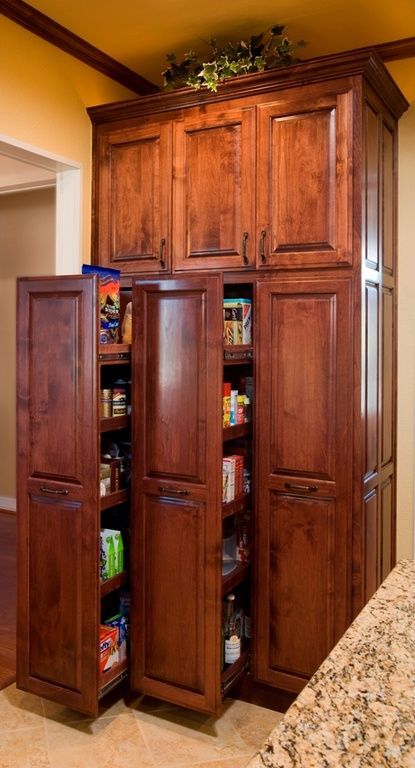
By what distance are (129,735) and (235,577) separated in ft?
2.31

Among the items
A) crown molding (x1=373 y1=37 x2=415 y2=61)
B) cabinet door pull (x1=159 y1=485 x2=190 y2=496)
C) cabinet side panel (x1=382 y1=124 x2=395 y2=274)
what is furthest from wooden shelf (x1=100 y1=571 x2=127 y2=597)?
crown molding (x1=373 y1=37 x2=415 y2=61)

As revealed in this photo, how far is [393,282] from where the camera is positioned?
280 cm

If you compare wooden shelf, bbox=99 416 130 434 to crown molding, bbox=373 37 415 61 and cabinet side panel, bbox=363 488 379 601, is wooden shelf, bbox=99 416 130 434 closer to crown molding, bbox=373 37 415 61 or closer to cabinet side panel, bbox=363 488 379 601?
cabinet side panel, bbox=363 488 379 601

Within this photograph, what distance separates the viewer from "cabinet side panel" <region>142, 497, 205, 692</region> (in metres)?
2.32

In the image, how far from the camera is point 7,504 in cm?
531

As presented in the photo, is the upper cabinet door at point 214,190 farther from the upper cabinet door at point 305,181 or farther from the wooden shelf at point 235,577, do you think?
the wooden shelf at point 235,577

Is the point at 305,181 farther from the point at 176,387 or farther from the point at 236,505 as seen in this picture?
the point at 236,505

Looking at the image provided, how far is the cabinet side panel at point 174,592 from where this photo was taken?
2318mm

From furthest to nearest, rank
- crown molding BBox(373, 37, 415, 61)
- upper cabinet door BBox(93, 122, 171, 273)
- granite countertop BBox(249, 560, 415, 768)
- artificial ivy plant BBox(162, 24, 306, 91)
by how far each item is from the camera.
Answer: upper cabinet door BBox(93, 122, 171, 273)
crown molding BBox(373, 37, 415, 61)
artificial ivy plant BBox(162, 24, 306, 91)
granite countertop BBox(249, 560, 415, 768)

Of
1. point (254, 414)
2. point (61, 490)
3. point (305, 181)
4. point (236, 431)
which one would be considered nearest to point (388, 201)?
point (305, 181)

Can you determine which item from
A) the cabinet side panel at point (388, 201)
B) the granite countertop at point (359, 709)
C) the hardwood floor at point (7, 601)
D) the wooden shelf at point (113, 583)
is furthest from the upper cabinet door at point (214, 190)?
the hardwood floor at point (7, 601)

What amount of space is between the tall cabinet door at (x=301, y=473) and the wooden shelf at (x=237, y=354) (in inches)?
2.2

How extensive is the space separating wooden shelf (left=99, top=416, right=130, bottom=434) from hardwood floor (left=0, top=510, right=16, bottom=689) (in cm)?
127

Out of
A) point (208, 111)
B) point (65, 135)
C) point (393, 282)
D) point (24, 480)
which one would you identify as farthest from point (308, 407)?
point (65, 135)
